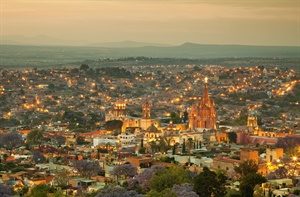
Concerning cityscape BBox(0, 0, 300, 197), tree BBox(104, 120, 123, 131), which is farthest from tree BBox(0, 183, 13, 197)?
tree BBox(104, 120, 123, 131)

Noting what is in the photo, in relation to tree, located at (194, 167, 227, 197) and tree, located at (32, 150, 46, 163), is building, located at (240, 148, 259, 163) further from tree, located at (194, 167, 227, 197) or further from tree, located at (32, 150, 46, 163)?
tree, located at (194, 167, 227, 197)

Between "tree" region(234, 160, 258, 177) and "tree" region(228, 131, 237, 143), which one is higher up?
"tree" region(234, 160, 258, 177)

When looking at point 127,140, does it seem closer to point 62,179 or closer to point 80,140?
point 80,140

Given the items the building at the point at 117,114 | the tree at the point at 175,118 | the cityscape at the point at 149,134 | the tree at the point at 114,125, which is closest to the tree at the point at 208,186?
the cityscape at the point at 149,134

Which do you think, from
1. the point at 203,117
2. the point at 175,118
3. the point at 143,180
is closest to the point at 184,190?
the point at 143,180

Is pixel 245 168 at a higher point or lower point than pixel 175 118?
higher

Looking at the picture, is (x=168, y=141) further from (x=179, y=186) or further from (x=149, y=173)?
(x=179, y=186)
